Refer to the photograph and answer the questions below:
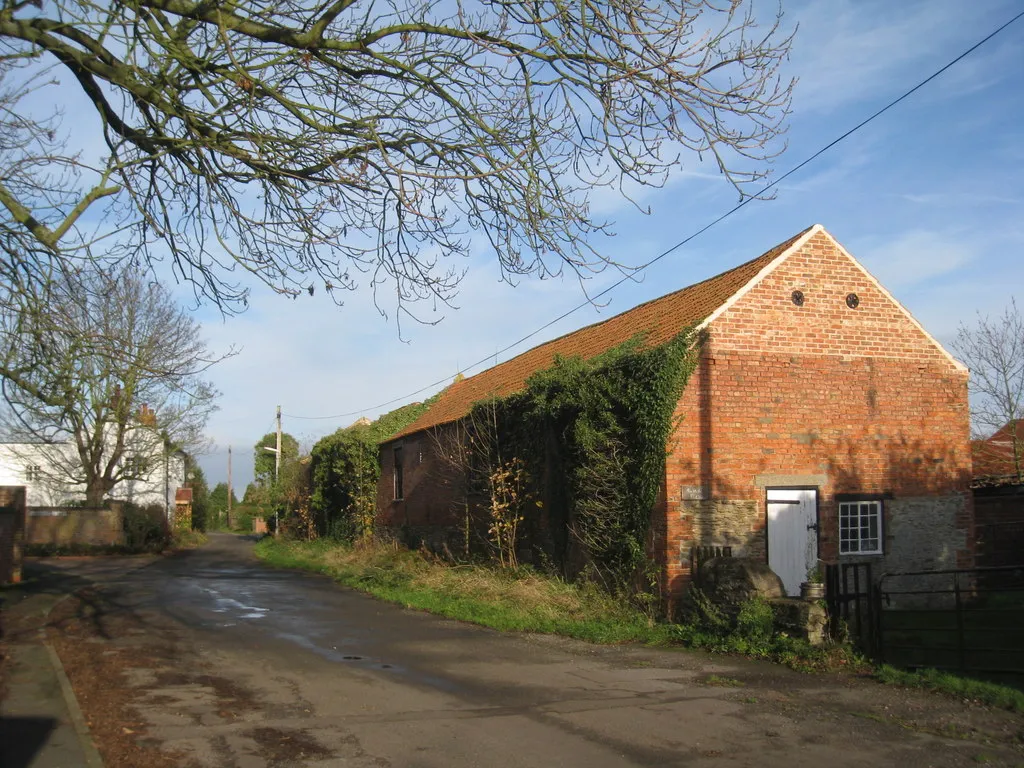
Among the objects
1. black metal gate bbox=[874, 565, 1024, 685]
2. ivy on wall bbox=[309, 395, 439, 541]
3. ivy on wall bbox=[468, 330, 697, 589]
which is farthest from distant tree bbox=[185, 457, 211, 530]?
black metal gate bbox=[874, 565, 1024, 685]

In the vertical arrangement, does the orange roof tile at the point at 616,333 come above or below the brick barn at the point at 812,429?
above

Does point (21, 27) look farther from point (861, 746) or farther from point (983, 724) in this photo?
point (983, 724)

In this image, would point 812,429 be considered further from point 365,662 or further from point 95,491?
point 95,491

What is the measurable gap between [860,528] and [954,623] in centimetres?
210

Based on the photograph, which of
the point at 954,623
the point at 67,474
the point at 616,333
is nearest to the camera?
the point at 954,623

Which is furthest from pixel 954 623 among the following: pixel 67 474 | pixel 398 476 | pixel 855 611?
pixel 67 474

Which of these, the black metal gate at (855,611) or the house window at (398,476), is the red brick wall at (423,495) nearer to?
the house window at (398,476)

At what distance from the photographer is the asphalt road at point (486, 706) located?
7.12m

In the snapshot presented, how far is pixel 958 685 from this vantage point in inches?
366

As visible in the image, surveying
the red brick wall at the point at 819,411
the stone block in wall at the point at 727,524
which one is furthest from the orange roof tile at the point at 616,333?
the stone block in wall at the point at 727,524

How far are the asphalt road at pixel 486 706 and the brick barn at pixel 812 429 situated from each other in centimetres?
355

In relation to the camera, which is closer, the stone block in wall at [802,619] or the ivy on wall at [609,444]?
the stone block in wall at [802,619]

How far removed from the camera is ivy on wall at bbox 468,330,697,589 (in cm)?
1461

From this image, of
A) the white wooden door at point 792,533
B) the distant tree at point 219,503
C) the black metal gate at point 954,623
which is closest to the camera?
the black metal gate at point 954,623
